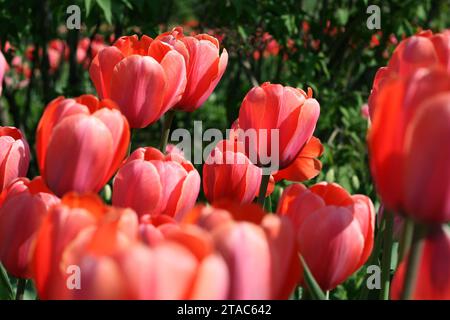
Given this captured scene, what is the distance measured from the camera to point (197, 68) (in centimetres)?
137

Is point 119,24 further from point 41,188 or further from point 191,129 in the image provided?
point 41,188

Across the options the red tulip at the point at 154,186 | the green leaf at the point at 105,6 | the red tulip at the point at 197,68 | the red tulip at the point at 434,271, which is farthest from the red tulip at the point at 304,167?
the green leaf at the point at 105,6

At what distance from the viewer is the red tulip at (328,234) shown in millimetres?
948

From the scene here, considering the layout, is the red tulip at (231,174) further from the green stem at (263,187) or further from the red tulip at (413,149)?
→ the red tulip at (413,149)

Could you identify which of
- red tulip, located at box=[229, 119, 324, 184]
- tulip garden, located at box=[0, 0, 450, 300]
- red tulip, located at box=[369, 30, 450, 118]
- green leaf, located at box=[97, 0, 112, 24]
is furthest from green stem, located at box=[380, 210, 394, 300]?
green leaf, located at box=[97, 0, 112, 24]

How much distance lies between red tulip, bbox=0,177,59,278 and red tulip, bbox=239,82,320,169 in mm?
330

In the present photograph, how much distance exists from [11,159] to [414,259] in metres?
0.63

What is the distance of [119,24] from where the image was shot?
3115mm

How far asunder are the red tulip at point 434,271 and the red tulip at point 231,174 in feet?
1.50

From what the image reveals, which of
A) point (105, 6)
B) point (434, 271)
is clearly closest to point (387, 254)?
point (434, 271)

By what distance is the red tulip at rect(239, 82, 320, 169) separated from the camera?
47.1 inches

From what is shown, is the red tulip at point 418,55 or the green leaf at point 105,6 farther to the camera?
the green leaf at point 105,6
